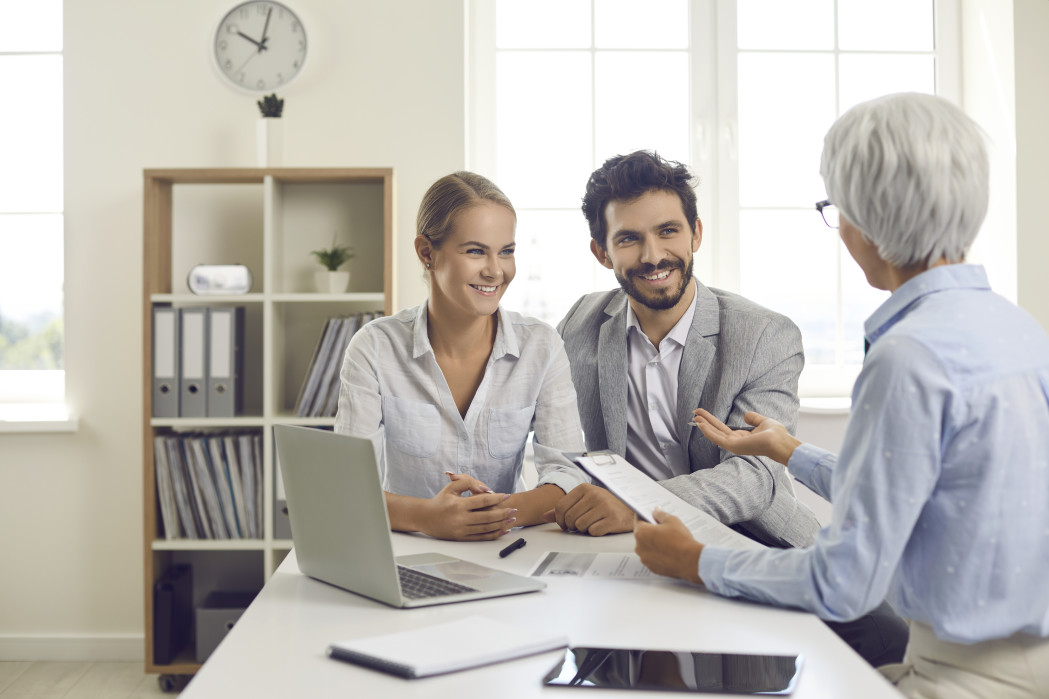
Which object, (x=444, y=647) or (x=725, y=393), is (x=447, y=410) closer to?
(x=725, y=393)

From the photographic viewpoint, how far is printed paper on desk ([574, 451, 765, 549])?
3.98 ft

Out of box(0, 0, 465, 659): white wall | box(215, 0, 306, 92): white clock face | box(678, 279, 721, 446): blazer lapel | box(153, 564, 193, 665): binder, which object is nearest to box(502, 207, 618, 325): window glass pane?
box(0, 0, 465, 659): white wall

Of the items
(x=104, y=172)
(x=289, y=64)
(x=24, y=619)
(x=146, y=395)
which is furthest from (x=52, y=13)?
(x=24, y=619)

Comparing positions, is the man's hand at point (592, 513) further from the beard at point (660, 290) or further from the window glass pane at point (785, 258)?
the window glass pane at point (785, 258)

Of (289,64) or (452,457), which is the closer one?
(452,457)

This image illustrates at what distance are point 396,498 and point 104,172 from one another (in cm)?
205

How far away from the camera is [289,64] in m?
2.92

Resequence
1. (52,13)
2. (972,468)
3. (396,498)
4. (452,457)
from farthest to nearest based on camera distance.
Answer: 1. (52,13)
2. (452,457)
3. (396,498)
4. (972,468)

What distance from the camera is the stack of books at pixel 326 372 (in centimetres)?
272

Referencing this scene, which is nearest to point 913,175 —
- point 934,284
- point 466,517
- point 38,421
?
point 934,284

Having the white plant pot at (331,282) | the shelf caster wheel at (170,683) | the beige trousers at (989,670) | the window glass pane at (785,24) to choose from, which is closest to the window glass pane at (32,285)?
the white plant pot at (331,282)

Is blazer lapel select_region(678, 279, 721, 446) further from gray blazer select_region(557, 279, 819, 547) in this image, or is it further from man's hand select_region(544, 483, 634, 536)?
man's hand select_region(544, 483, 634, 536)

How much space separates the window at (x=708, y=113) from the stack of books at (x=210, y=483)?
1071mm

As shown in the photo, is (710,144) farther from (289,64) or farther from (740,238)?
(289,64)
